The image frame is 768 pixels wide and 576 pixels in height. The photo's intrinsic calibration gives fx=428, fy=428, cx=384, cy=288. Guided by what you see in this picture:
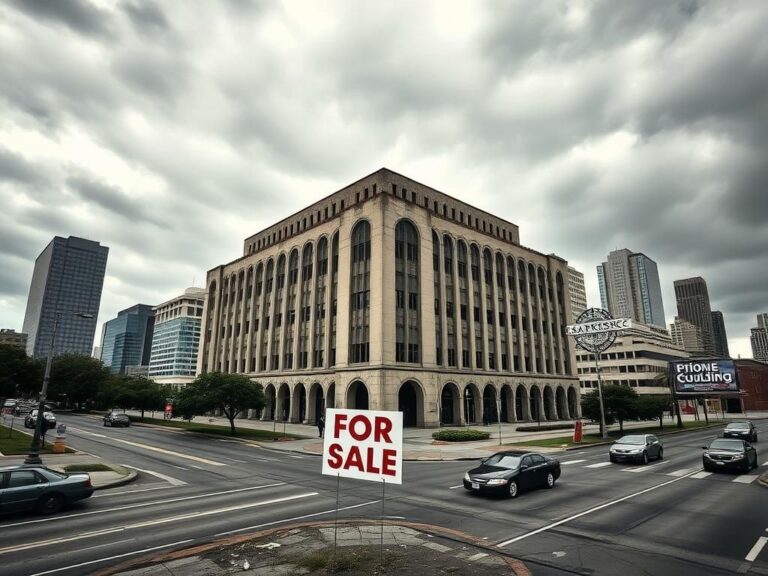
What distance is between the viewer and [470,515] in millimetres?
12336

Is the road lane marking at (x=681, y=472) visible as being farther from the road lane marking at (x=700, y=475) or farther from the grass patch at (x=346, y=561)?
the grass patch at (x=346, y=561)

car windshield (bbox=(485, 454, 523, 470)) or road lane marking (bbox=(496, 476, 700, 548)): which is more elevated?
car windshield (bbox=(485, 454, 523, 470))

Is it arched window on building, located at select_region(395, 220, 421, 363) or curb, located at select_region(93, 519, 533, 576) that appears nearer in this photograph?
curb, located at select_region(93, 519, 533, 576)

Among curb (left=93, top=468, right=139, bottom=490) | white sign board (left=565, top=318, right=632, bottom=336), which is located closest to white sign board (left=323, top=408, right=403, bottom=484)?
curb (left=93, top=468, right=139, bottom=490)

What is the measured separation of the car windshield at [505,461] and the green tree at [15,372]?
54814mm

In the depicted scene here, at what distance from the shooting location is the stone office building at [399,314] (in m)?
45.6

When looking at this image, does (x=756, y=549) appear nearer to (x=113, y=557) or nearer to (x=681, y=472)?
(x=681, y=472)

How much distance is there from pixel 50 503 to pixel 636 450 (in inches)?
990

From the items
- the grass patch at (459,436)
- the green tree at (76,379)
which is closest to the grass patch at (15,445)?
the grass patch at (459,436)

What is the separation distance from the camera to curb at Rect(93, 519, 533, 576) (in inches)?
324

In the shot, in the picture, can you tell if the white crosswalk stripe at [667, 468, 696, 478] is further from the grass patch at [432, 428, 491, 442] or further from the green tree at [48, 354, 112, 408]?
the green tree at [48, 354, 112, 408]

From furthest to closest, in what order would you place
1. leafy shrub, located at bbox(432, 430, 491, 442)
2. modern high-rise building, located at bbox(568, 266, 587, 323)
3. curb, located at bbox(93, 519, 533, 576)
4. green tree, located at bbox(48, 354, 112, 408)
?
1. modern high-rise building, located at bbox(568, 266, 587, 323)
2. green tree, located at bbox(48, 354, 112, 408)
3. leafy shrub, located at bbox(432, 430, 491, 442)
4. curb, located at bbox(93, 519, 533, 576)

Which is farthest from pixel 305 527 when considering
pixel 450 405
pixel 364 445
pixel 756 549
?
pixel 450 405

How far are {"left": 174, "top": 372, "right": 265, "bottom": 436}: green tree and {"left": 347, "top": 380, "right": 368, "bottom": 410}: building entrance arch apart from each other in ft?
31.9
